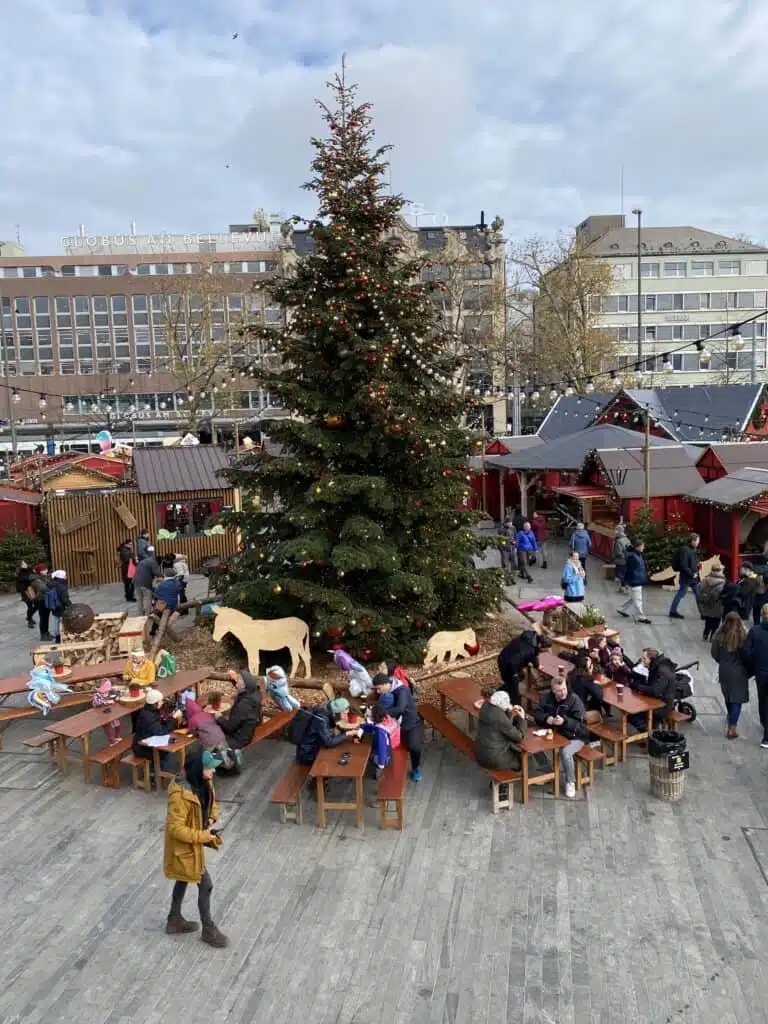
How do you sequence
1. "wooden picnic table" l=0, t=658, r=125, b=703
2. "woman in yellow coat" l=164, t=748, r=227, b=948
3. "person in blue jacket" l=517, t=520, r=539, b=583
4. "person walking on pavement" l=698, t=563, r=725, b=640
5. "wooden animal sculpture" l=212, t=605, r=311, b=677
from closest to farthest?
1. "woman in yellow coat" l=164, t=748, r=227, b=948
2. "wooden picnic table" l=0, t=658, r=125, b=703
3. "wooden animal sculpture" l=212, t=605, r=311, b=677
4. "person walking on pavement" l=698, t=563, r=725, b=640
5. "person in blue jacket" l=517, t=520, r=539, b=583

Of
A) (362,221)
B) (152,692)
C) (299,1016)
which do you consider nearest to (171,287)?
(362,221)

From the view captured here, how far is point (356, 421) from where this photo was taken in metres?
12.2

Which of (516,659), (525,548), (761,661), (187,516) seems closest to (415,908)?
(516,659)

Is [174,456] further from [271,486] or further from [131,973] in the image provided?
[131,973]

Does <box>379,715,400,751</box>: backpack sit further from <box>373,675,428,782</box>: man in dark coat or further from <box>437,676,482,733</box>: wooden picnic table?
<box>437,676,482,733</box>: wooden picnic table

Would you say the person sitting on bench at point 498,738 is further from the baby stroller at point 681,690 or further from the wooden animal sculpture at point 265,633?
the wooden animal sculpture at point 265,633

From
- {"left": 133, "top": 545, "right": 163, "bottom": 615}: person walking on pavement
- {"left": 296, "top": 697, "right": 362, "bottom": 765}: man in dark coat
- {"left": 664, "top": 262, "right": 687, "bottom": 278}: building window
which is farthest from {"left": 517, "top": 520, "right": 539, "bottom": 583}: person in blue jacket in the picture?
{"left": 664, "top": 262, "right": 687, "bottom": 278}: building window

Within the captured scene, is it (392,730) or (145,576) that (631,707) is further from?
(145,576)

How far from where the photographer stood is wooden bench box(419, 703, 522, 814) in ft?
26.3

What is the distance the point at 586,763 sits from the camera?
28.5ft

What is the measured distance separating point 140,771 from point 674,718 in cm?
626

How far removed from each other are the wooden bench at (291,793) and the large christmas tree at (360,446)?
3310 mm

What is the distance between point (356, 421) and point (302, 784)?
598 cm

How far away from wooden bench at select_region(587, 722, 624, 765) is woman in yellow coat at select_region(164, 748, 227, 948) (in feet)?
15.6
